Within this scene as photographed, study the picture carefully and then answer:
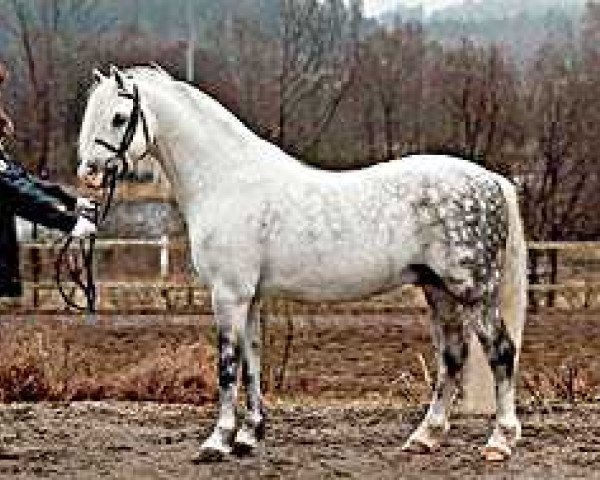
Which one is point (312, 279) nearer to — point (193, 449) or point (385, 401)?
point (193, 449)

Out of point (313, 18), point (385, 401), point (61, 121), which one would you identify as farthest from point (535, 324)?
point (61, 121)

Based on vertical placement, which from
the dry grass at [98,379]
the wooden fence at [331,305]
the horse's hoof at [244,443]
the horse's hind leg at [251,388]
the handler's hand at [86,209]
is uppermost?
the handler's hand at [86,209]

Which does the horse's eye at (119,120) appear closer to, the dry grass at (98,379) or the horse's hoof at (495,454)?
the horse's hoof at (495,454)

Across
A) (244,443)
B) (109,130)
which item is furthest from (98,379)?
(109,130)

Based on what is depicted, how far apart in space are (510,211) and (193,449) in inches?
79.6

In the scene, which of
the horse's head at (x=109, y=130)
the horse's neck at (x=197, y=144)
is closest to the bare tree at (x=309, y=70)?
the horse's neck at (x=197, y=144)

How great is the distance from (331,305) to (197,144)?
35.0 ft

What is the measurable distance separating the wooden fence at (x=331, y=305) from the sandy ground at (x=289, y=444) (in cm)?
871

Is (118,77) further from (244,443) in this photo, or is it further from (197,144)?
(244,443)

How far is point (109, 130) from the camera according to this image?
21.7 ft

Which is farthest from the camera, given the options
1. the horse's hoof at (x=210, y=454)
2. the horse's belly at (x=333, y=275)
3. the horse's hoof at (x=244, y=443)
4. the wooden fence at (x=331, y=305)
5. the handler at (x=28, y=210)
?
the wooden fence at (x=331, y=305)

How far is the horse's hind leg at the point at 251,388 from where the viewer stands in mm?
6852

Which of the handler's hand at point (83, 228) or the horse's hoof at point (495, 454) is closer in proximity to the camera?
the handler's hand at point (83, 228)

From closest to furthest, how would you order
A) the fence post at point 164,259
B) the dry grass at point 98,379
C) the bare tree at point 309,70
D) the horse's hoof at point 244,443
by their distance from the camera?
the horse's hoof at point 244,443 < the dry grass at point 98,379 < the bare tree at point 309,70 < the fence post at point 164,259
